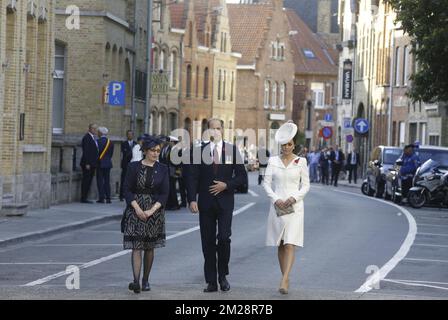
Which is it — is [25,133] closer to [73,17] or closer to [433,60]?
[73,17]

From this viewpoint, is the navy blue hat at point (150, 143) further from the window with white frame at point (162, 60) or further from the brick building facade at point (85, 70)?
the window with white frame at point (162, 60)

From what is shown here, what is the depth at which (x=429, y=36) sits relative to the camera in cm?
4000

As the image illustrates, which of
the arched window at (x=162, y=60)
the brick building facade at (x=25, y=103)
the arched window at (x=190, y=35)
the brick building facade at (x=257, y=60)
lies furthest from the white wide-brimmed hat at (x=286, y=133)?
the brick building facade at (x=257, y=60)

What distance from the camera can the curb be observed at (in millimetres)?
23223

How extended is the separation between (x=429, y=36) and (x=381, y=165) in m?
8.56

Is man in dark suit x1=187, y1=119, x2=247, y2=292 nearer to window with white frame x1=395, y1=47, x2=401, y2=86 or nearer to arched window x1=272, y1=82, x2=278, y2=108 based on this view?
window with white frame x1=395, y1=47, x2=401, y2=86

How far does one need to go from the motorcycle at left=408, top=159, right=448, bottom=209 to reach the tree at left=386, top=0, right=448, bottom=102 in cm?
232

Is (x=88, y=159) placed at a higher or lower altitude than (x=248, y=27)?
lower

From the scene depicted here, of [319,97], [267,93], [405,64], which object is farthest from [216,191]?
[319,97]

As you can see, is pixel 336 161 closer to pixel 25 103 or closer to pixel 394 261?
pixel 25 103

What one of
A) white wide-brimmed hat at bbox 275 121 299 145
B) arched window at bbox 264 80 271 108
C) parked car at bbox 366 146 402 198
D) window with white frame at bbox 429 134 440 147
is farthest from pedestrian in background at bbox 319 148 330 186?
white wide-brimmed hat at bbox 275 121 299 145

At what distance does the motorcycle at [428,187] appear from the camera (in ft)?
133
